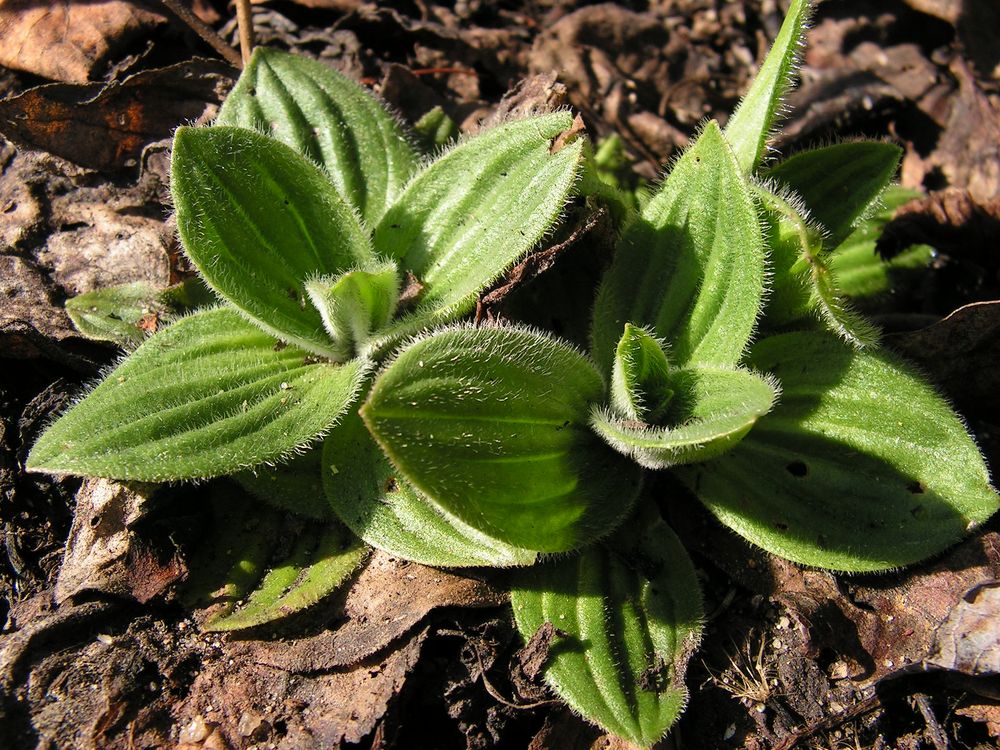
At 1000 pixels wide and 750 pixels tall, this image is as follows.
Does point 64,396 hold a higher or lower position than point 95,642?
higher

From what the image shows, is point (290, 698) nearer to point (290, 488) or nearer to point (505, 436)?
point (290, 488)

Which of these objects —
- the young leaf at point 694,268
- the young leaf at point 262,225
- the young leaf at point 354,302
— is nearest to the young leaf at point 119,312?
the young leaf at point 262,225

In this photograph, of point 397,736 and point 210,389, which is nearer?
point 397,736

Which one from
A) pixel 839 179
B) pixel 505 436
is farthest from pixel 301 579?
pixel 839 179

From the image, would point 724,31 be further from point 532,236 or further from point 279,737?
point 279,737

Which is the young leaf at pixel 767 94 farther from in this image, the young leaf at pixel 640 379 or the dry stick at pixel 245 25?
the dry stick at pixel 245 25

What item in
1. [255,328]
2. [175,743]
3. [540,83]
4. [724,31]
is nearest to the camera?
[175,743]

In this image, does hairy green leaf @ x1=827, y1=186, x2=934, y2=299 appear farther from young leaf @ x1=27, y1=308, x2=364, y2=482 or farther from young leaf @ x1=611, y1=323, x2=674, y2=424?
young leaf @ x1=27, y1=308, x2=364, y2=482

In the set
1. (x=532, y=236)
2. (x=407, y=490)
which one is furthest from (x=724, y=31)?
(x=407, y=490)
